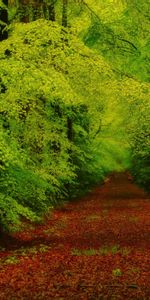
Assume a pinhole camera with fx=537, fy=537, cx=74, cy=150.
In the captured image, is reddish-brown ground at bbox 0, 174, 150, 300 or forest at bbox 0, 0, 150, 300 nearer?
reddish-brown ground at bbox 0, 174, 150, 300

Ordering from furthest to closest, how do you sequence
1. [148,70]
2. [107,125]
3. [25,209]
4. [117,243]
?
1. [107,125]
2. [148,70]
3. [117,243]
4. [25,209]

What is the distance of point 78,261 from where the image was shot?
13.0 meters

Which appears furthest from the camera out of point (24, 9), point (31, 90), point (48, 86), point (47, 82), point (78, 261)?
point (24, 9)

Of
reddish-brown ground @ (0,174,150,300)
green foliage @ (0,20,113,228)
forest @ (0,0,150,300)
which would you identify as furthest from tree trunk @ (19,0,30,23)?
reddish-brown ground @ (0,174,150,300)

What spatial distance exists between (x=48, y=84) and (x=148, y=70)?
45.5 feet

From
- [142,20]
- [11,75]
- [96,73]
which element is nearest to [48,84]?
[11,75]

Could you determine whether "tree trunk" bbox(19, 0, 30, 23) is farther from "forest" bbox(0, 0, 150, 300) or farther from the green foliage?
the green foliage

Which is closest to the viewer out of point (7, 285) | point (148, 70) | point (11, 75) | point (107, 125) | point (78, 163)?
point (7, 285)

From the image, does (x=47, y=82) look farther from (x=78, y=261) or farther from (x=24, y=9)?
(x=24, y=9)

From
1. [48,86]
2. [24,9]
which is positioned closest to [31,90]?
[48,86]

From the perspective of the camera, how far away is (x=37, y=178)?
16.6 metres

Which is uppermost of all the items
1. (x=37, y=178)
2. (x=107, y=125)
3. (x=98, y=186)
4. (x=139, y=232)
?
(x=37, y=178)

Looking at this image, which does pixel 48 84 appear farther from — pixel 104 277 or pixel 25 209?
pixel 104 277

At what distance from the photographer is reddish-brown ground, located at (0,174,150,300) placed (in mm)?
10008
